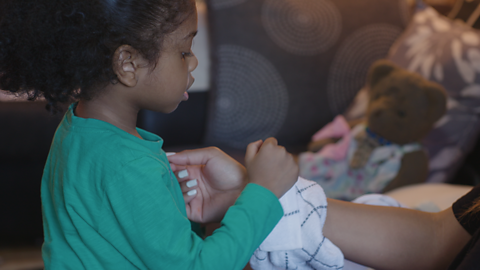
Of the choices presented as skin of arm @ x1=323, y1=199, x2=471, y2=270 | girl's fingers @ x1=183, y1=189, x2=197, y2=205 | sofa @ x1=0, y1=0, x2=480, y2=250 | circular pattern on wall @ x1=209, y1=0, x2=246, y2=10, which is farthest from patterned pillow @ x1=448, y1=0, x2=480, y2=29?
girl's fingers @ x1=183, y1=189, x2=197, y2=205

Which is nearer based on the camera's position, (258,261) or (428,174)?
(258,261)

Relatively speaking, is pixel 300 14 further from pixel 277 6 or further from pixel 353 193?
pixel 353 193

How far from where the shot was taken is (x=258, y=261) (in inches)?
27.3

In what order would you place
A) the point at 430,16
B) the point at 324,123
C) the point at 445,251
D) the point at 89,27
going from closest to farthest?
the point at 89,27
the point at 445,251
the point at 430,16
the point at 324,123

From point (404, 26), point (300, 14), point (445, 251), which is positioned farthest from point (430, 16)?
point (445, 251)

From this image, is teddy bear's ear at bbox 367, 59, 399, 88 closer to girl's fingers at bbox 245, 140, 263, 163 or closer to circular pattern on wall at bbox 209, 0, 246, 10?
circular pattern on wall at bbox 209, 0, 246, 10

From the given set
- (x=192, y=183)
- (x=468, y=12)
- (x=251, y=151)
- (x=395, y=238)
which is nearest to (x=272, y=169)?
(x=251, y=151)

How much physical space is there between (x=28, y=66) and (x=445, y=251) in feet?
2.49

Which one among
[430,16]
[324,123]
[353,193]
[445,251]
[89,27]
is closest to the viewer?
[89,27]

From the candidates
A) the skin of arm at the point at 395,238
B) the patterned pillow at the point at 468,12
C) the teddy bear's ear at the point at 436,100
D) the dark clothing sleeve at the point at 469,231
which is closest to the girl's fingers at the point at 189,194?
the skin of arm at the point at 395,238

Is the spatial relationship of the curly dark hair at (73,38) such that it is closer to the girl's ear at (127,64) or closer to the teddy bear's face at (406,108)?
the girl's ear at (127,64)

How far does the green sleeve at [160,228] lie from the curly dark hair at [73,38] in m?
0.16

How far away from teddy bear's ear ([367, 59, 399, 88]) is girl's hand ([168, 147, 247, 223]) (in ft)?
2.47

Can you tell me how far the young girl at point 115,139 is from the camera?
504 mm
